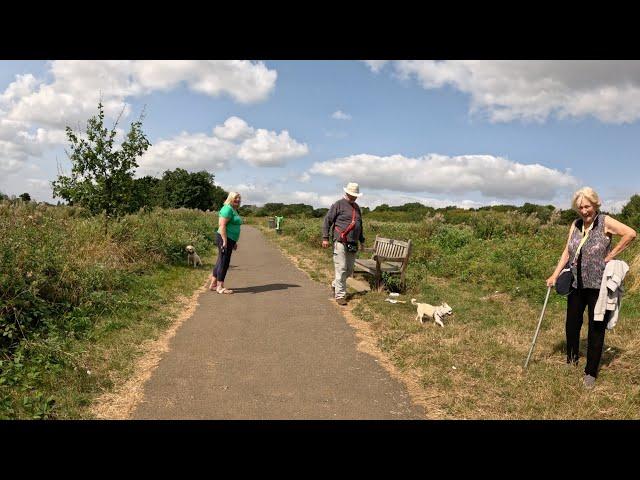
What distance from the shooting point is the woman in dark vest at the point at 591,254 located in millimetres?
4688

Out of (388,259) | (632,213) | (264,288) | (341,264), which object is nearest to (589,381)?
(341,264)

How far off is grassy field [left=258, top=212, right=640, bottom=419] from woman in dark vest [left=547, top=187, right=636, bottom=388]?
377 mm

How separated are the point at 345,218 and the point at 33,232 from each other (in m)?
5.14

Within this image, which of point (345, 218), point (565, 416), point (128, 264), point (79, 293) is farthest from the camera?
point (128, 264)

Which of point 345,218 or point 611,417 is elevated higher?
point 345,218

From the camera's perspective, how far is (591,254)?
482 cm

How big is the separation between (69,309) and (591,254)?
670 centimetres

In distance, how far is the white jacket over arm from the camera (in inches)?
178

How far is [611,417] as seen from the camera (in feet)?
13.2

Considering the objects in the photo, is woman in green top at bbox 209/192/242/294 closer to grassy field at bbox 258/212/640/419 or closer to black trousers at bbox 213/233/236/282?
black trousers at bbox 213/233/236/282

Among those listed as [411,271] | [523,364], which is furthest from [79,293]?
[411,271]

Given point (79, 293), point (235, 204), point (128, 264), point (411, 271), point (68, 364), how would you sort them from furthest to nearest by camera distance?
point (411, 271) → point (128, 264) → point (235, 204) → point (79, 293) → point (68, 364)

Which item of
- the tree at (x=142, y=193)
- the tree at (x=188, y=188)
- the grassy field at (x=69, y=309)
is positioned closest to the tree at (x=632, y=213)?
the grassy field at (x=69, y=309)

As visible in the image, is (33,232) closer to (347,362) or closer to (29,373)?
(29,373)
